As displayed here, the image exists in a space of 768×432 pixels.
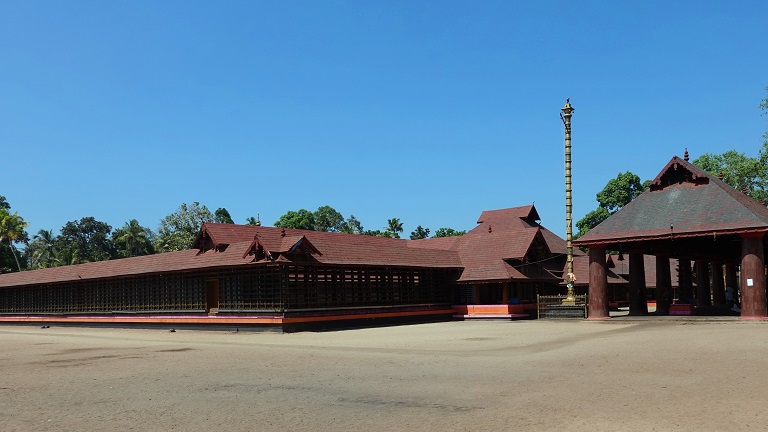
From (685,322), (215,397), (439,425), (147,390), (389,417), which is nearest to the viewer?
(439,425)

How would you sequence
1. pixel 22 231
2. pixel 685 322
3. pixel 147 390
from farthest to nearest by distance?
pixel 22 231 → pixel 685 322 → pixel 147 390

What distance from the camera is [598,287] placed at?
3397cm

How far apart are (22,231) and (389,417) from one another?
9014 cm

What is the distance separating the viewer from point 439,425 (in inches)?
332

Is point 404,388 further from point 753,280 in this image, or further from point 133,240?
point 133,240

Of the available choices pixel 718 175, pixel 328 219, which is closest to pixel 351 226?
pixel 328 219

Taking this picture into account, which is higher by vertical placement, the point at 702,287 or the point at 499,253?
the point at 499,253

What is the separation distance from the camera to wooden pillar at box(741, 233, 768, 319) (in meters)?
28.3

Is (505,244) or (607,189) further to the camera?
(607,189)

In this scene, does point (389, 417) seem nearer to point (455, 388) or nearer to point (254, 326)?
point (455, 388)

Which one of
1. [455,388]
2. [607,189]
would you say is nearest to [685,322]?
[455,388]

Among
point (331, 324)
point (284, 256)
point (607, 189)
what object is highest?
point (607, 189)

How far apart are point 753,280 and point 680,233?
142 inches

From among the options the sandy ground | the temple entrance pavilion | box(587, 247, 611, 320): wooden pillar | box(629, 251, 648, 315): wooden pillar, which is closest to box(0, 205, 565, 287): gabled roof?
box(587, 247, 611, 320): wooden pillar
